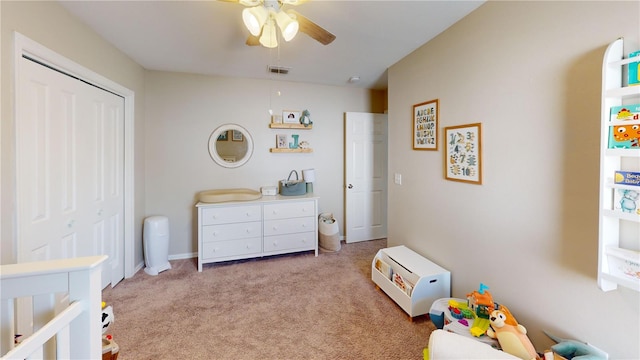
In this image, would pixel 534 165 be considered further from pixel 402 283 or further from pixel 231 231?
pixel 231 231

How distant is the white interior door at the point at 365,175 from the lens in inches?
156

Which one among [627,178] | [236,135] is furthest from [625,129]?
[236,135]

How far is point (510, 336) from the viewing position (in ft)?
4.57

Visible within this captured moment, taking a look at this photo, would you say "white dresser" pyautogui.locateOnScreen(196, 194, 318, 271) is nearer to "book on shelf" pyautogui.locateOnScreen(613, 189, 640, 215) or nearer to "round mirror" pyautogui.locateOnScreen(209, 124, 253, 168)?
"round mirror" pyautogui.locateOnScreen(209, 124, 253, 168)

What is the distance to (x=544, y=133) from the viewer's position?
59.9 inches

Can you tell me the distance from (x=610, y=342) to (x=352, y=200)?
294cm

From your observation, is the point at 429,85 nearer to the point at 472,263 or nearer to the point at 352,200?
the point at 472,263

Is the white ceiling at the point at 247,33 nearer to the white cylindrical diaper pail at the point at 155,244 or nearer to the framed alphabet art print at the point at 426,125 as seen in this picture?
the framed alphabet art print at the point at 426,125

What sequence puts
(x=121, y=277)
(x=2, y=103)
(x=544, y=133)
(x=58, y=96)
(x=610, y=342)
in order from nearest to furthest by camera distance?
(x=610, y=342), (x=2, y=103), (x=544, y=133), (x=58, y=96), (x=121, y=277)

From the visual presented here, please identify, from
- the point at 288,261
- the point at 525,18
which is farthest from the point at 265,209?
the point at 525,18

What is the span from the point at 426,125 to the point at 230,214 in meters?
2.37

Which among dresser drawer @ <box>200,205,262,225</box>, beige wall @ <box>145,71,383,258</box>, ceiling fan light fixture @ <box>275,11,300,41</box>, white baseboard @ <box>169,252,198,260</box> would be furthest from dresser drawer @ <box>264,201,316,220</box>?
ceiling fan light fixture @ <box>275,11,300,41</box>

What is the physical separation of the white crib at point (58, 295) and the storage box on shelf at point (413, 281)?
6.48 feet

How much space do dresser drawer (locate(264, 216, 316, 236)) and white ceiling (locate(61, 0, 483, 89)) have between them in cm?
189
